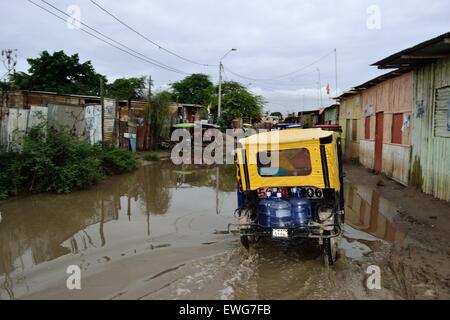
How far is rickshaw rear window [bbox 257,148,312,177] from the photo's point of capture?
6.11 metres

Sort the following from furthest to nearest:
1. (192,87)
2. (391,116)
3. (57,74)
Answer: (192,87), (57,74), (391,116)

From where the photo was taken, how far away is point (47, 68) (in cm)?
3416

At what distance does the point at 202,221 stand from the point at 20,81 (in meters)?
29.0

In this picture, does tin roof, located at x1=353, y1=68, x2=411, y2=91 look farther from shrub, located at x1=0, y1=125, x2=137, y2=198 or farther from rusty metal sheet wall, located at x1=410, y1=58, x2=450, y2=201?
shrub, located at x1=0, y1=125, x2=137, y2=198

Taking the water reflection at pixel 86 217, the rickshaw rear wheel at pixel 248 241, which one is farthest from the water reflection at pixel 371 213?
the water reflection at pixel 86 217

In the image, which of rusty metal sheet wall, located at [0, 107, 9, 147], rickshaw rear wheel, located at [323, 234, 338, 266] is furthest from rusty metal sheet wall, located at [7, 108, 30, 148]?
rickshaw rear wheel, located at [323, 234, 338, 266]

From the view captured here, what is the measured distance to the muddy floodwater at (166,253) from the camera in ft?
16.8

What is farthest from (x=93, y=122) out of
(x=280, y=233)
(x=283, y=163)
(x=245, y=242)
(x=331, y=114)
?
(x=331, y=114)

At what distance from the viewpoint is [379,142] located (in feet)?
53.8

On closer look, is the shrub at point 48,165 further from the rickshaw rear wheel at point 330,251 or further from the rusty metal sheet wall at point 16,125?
the rickshaw rear wheel at point 330,251

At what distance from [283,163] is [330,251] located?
157cm

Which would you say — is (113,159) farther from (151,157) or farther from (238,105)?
(238,105)

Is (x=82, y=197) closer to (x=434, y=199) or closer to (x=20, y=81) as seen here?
(x=434, y=199)
